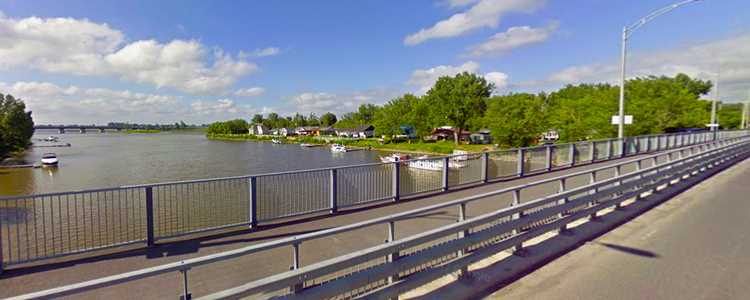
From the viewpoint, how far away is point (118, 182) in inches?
1256

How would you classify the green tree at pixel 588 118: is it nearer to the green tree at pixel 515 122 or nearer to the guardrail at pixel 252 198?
the green tree at pixel 515 122

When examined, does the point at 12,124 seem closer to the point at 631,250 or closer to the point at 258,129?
the point at 631,250

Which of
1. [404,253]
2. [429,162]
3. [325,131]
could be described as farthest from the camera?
[325,131]

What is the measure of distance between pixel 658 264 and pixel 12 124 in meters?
82.4

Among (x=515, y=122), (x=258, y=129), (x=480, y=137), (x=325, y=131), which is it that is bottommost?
(x=480, y=137)

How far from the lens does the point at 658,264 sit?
477 centimetres

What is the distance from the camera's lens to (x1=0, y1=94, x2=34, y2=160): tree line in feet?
174

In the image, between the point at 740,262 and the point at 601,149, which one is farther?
the point at 601,149

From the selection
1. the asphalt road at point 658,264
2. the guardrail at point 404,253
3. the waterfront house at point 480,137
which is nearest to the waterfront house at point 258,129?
the waterfront house at point 480,137

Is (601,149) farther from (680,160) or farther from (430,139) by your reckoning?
(430,139)

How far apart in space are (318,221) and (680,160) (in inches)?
406

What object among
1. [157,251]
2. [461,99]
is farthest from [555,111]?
Answer: [157,251]

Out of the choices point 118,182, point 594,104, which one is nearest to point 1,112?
point 118,182

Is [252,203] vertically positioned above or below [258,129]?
below
